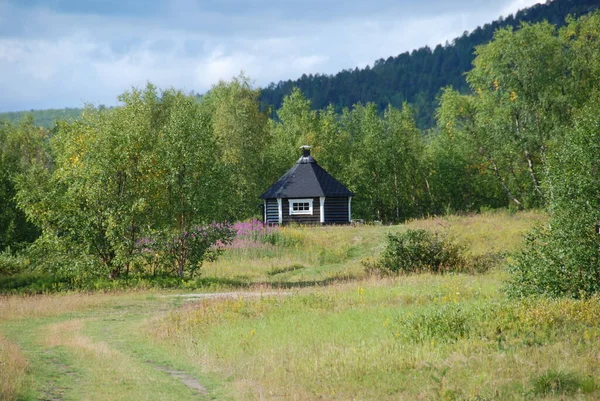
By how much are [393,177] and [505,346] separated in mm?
62208

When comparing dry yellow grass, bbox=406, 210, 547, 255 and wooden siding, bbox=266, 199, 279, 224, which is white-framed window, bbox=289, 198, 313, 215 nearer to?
wooden siding, bbox=266, 199, 279, 224

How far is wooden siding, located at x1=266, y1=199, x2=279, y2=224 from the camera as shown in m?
54.7

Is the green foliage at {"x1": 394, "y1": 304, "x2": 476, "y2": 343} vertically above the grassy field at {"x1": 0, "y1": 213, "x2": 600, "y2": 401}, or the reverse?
the green foliage at {"x1": 394, "y1": 304, "x2": 476, "y2": 343}

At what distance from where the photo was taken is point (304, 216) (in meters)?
53.7

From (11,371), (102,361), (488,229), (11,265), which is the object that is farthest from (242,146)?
(11,371)

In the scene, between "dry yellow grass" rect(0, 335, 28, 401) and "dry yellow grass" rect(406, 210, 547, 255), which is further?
"dry yellow grass" rect(406, 210, 547, 255)

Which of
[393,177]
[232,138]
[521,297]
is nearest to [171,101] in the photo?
[232,138]

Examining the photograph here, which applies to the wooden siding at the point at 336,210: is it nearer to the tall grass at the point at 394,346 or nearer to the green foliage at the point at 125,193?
the green foliage at the point at 125,193

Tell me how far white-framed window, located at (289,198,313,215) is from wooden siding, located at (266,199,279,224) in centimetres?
145

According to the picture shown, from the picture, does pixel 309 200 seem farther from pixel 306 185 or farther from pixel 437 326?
pixel 437 326

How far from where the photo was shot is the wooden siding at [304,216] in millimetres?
53406

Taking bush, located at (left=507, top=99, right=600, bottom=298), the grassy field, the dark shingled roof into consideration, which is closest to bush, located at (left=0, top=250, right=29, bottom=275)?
the grassy field

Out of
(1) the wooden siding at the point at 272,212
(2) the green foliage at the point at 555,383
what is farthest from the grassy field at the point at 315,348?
(1) the wooden siding at the point at 272,212

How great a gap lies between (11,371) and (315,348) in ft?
18.5
